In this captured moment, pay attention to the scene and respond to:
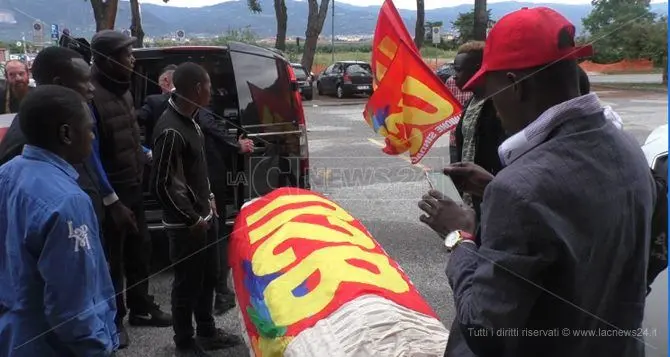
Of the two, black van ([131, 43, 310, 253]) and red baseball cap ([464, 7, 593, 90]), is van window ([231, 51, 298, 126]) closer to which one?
black van ([131, 43, 310, 253])

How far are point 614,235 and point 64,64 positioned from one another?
2.77 meters

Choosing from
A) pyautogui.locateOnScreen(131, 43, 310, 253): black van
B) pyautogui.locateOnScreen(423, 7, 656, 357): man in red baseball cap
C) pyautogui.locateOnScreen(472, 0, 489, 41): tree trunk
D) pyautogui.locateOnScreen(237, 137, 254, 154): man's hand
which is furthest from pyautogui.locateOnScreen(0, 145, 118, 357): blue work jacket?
pyautogui.locateOnScreen(131, 43, 310, 253): black van

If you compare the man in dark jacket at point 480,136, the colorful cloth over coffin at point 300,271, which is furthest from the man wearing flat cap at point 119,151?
the man in dark jacket at point 480,136

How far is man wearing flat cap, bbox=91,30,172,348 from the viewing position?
3.73m

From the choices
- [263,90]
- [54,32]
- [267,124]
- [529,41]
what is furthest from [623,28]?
[54,32]

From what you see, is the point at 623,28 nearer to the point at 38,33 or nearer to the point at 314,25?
the point at 38,33

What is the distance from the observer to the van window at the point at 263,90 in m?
5.11

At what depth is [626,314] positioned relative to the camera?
145 centimetres

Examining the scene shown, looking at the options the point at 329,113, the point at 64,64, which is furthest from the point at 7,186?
the point at 329,113

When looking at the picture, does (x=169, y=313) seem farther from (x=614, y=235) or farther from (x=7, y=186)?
(x=614, y=235)

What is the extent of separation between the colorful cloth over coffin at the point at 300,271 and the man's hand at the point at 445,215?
2.61ft

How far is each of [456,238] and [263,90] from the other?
12.8 feet

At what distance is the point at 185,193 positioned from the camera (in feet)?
11.1

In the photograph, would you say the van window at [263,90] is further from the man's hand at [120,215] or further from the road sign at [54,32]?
the man's hand at [120,215]
